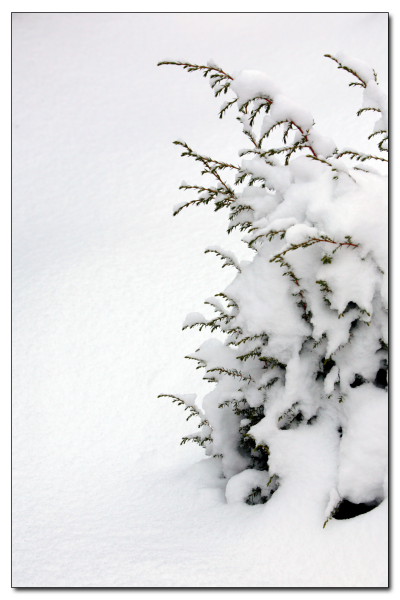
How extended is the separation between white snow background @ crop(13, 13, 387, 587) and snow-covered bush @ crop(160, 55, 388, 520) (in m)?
0.14

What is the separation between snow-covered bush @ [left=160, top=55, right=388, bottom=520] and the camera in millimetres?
1856

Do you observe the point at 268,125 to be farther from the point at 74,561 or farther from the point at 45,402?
the point at 45,402

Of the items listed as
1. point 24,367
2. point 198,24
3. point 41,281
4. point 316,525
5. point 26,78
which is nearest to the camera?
point 316,525

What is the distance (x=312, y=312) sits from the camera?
1.90 metres

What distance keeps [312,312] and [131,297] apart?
239cm

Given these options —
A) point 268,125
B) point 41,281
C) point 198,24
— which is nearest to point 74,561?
point 268,125

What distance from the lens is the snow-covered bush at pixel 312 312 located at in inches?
73.1

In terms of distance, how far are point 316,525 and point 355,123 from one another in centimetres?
423

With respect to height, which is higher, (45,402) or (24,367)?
(24,367)

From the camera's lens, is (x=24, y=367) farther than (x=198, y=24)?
No

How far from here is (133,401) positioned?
3387mm

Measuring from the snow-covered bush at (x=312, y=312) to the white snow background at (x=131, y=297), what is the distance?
0.47 ft

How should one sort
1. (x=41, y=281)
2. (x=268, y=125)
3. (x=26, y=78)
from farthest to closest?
1. (x=26, y=78)
2. (x=41, y=281)
3. (x=268, y=125)

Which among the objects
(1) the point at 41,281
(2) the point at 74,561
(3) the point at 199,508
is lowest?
(2) the point at 74,561
